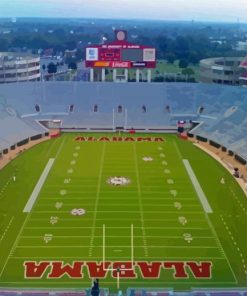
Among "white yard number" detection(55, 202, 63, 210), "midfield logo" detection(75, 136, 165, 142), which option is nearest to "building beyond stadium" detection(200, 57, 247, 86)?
"midfield logo" detection(75, 136, 165, 142)

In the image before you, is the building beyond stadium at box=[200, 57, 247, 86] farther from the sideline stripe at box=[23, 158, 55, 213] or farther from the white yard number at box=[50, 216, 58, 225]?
the white yard number at box=[50, 216, 58, 225]

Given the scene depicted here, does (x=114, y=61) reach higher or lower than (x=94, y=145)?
higher

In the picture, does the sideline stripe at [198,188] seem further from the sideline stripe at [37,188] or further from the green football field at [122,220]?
the sideline stripe at [37,188]

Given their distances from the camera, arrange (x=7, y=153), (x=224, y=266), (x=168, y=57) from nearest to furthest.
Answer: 1. (x=224, y=266)
2. (x=7, y=153)
3. (x=168, y=57)

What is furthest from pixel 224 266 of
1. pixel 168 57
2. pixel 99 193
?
pixel 168 57

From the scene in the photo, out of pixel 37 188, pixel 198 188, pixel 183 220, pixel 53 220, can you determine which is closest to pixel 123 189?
pixel 198 188

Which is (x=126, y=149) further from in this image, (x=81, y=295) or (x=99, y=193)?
(x=81, y=295)

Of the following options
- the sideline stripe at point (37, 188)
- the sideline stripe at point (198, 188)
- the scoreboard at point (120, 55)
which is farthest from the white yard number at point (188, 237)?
the scoreboard at point (120, 55)
